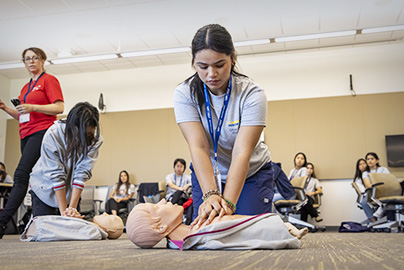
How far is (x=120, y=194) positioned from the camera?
7195 millimetres

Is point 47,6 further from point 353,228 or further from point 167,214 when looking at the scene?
point 353,228

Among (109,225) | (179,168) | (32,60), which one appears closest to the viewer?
(109,225)

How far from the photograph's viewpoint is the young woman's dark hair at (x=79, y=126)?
2.48 meters

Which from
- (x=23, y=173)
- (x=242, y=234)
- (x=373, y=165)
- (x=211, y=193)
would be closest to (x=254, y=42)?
(x=373, y=165)

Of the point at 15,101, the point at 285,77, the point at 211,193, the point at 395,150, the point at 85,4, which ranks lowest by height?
the point at 211,193

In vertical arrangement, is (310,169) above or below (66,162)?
below

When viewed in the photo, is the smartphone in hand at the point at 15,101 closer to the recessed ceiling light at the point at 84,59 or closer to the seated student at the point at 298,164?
the recessed ceiling light at the point at 84,59

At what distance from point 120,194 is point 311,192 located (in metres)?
3.29

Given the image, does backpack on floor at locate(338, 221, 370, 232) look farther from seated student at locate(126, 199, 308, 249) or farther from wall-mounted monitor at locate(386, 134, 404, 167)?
seated student at locate(126, 199, 308, 249)

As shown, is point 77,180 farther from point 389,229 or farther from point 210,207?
point 389,229

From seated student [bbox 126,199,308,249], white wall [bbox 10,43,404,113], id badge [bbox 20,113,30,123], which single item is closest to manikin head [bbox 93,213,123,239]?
id badge [bbox 20,113,30,123]

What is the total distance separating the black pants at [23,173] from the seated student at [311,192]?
4.57m

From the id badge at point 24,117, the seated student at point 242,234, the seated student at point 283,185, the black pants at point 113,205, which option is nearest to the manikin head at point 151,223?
the seated student at point 242,234

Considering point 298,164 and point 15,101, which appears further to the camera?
point 298,164
